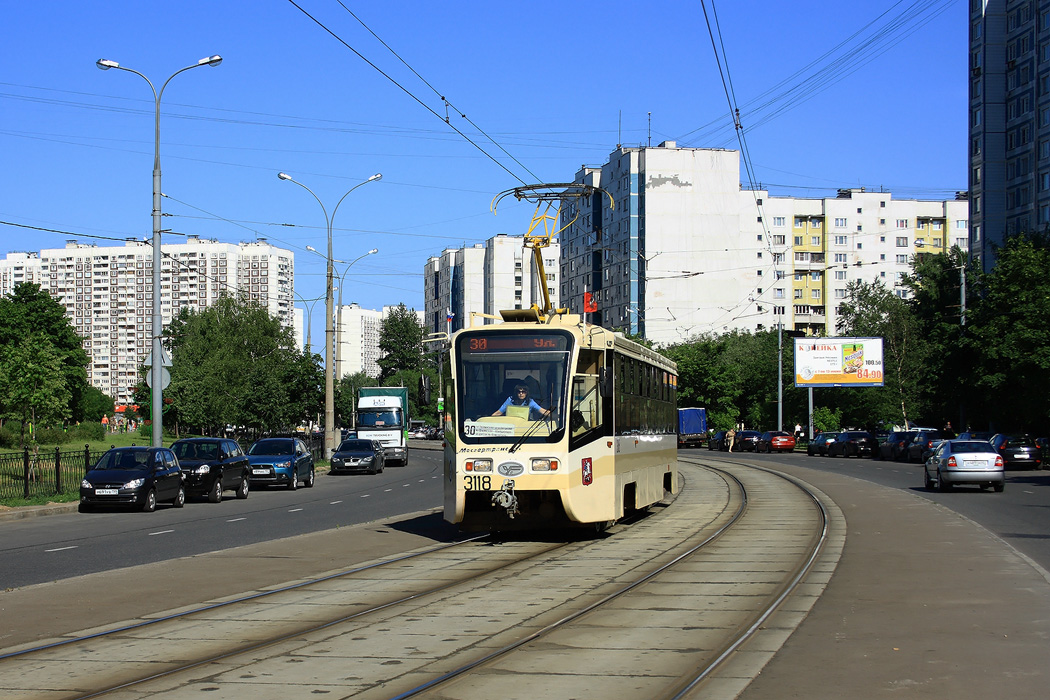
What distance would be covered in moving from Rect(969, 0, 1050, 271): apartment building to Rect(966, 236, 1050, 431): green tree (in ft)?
81.6

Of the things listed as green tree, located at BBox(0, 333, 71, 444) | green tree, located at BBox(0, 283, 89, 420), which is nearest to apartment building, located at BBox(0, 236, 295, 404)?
green tree, located at BBox(0, 283, 89, 420)

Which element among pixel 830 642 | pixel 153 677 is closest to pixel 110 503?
pixel 153 677

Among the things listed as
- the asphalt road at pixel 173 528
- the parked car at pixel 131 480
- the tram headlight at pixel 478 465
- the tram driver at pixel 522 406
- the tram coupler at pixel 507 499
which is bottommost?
the asphalt road at pixel 173 528

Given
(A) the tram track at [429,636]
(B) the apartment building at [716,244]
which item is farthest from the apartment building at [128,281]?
(A) the tram track at [429,636]

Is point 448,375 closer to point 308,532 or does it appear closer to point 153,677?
point 308,532

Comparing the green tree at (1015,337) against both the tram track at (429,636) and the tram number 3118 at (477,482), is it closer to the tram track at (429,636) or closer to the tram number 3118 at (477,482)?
the tram number 3118 at (477,482)

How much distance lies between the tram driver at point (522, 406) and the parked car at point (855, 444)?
46.2 metres

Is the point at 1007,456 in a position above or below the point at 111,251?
below

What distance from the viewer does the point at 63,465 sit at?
2845cm

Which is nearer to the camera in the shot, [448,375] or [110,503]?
[448,375]

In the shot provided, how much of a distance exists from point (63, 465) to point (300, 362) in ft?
84.7

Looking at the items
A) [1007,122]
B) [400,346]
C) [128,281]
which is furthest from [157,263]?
[128,281]

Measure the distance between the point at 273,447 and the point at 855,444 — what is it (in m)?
35.4

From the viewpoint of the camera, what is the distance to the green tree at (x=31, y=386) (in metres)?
33.0
